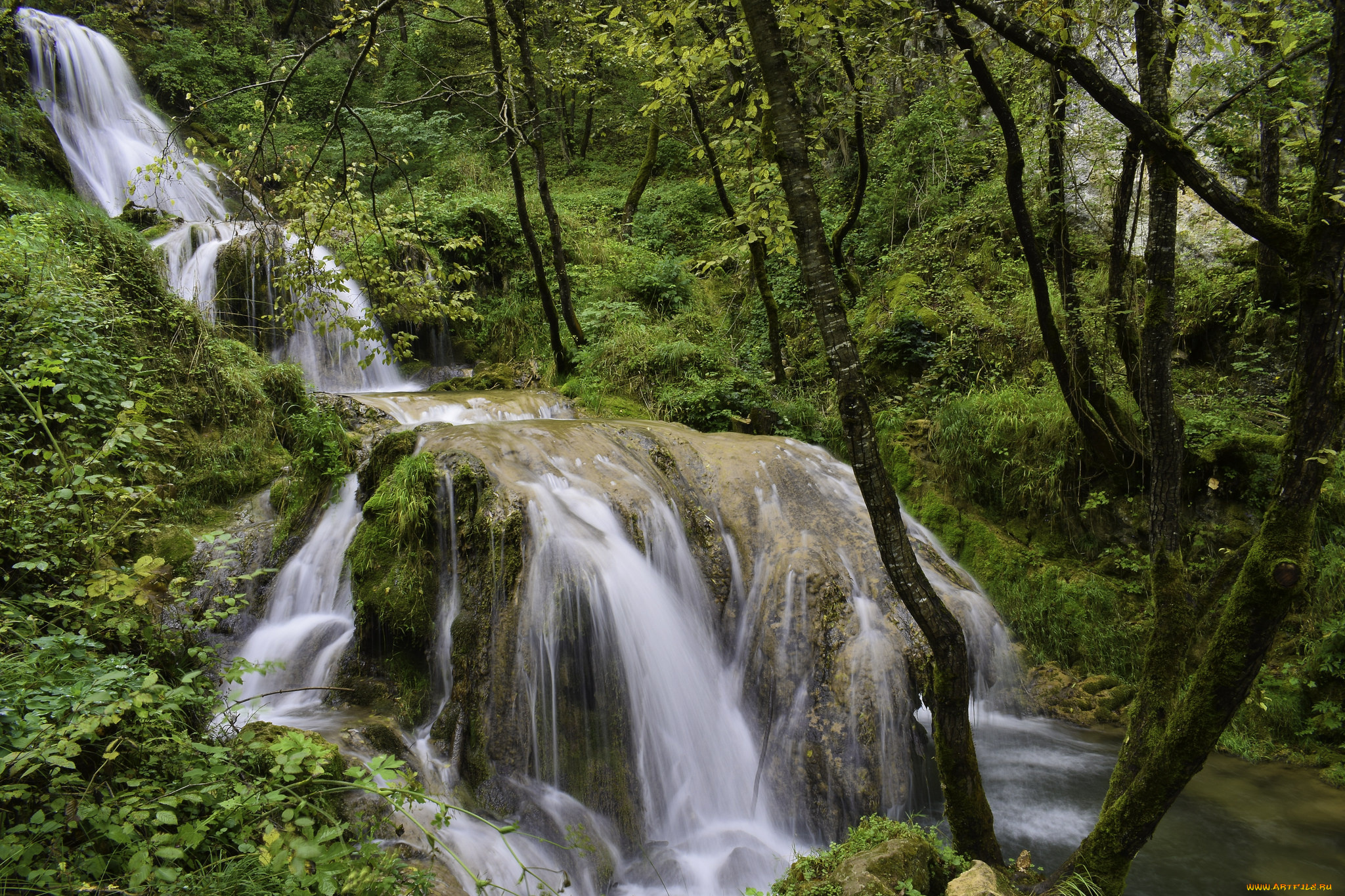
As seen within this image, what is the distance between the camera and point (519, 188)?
9609 millimetres

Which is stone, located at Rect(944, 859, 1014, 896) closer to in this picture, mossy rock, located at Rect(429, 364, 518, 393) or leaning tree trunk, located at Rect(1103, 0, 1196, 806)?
leaning tree trunk, located at Rect(1103, 0, 1196, 806)

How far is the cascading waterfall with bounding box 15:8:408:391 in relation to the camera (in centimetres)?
1029

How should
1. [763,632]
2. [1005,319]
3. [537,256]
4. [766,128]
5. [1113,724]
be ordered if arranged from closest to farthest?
1. [763,632]
2. [1113,724]
3. [766,128]
4. [1005,319]
5. [537,256]

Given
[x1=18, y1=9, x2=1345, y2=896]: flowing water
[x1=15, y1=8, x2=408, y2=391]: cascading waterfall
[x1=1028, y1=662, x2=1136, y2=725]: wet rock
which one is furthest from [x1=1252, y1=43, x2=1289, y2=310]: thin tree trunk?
[x1=15, y1=8, x2=408, y2=391]: cascading waterfall

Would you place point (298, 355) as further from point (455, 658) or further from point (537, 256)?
point (455, 658)

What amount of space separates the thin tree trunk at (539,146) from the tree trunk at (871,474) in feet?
21.5

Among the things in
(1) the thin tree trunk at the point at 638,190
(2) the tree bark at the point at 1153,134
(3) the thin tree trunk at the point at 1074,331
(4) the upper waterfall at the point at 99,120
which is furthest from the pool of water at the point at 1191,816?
(4) the upper waterfall at the point at 99,120

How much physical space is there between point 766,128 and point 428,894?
8516 mm

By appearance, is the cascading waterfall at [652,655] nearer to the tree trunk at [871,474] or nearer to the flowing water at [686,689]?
the flowing water at [686,689]

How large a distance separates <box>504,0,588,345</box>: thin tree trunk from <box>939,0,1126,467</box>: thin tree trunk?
6196 mm

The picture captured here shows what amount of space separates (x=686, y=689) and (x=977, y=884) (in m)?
2.88

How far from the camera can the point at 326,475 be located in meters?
6.86

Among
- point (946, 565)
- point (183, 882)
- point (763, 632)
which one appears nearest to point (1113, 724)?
point (946, 565)

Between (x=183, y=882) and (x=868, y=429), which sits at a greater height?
(x=868, y=429)
